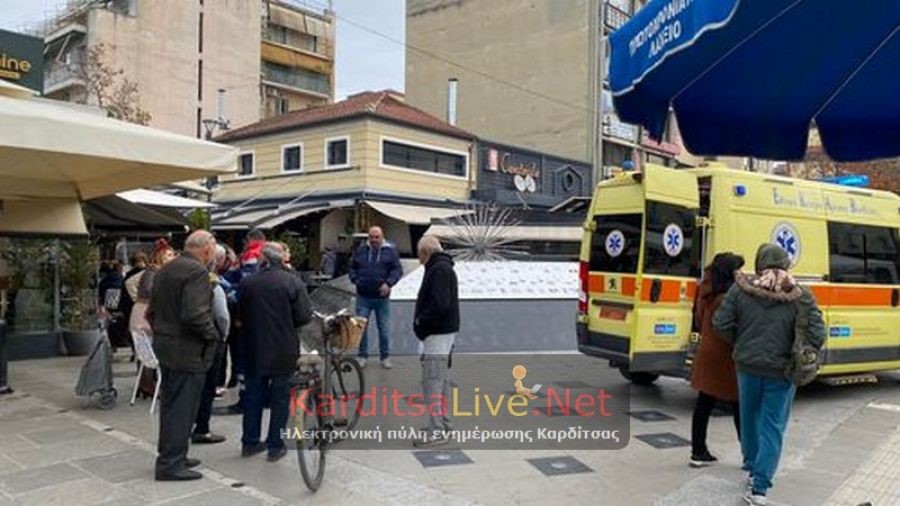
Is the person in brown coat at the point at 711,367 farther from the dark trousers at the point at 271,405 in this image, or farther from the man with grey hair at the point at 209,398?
the man with grey hair at the point at 209,398

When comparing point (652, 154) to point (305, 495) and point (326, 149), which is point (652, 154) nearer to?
point (326, 149)

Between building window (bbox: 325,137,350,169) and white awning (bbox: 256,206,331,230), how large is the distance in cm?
158

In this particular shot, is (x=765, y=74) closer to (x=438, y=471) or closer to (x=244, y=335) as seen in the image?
(x=438, y=471)

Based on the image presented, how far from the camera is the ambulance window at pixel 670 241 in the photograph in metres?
7.09

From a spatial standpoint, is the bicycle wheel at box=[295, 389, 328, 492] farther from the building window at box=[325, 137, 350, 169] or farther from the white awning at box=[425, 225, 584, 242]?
the building window at box=[325, 137, 350, 169]

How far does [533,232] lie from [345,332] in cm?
1156

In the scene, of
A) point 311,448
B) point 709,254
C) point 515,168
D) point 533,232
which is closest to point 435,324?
point 311,448

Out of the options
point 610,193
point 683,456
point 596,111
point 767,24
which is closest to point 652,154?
point 596,111

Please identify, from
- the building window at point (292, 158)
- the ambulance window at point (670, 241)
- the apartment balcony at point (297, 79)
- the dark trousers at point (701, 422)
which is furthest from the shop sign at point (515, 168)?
the apartment balcony at point (297, 79)

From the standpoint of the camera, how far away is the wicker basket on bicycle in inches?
217

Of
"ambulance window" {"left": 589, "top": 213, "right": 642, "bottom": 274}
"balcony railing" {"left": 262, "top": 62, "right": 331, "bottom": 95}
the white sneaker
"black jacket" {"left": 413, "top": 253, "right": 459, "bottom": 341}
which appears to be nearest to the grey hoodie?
the white sneaker

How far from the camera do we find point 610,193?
7.74 m

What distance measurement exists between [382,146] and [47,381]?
14.5m

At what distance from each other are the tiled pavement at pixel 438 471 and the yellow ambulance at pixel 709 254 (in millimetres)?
1003
